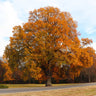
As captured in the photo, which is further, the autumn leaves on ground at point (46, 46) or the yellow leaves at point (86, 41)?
the yellow leaves at point (86, 41)

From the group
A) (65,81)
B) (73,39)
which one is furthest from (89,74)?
(73,39)

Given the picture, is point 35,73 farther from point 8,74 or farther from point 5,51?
point 8,74

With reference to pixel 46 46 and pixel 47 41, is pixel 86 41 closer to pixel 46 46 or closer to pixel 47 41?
pixel 47 41

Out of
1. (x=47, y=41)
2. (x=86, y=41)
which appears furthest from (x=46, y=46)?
(x=86, y=41)

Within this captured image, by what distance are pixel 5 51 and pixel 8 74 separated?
29.7 meters

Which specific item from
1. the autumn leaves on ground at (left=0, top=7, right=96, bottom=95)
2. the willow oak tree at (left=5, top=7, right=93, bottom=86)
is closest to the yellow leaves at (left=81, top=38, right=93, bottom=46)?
the autumn leaves on ground at (left=0, top=7, right=96, bottom=95)

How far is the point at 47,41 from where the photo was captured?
2252cm

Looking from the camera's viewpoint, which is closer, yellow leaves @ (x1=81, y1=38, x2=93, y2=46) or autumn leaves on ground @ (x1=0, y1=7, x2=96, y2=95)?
autumn leaves on ground @ (x1=0, y1=7, x2=96, y2=95)

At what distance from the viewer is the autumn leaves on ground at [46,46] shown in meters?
21.7

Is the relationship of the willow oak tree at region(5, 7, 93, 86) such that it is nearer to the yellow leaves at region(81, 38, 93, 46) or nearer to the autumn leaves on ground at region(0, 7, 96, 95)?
the autumn leaves on ground at region(0, 7, 96, 95)

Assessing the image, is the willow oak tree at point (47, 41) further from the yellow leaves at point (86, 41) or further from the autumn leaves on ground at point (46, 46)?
the yellow leaves at point (86, 41)

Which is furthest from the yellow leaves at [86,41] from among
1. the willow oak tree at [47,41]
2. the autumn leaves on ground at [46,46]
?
the willow oak tree at [47,41]

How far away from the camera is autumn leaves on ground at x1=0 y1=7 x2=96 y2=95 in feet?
71.1

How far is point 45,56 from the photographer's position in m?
22.1
